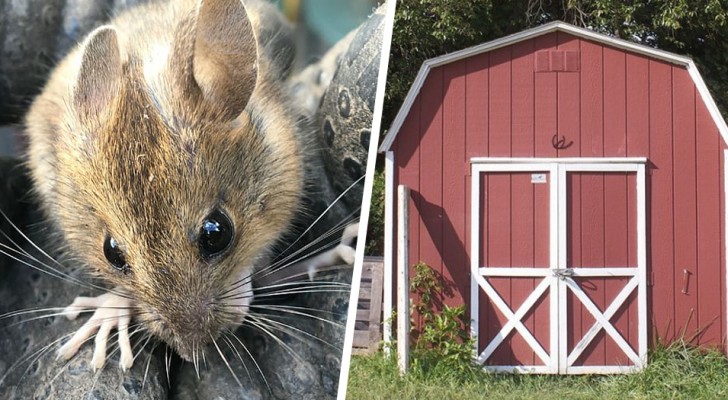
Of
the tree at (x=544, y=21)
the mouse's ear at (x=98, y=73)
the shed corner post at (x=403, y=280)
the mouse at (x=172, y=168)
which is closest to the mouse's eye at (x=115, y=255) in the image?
the mouse at (x=172, y=168)

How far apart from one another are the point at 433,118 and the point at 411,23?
32 cm

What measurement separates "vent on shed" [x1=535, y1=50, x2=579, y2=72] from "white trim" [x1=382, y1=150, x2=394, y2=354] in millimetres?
553

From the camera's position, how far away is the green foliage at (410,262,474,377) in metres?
2.44

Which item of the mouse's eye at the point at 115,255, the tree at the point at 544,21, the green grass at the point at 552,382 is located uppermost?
the tree at the point at 544,21

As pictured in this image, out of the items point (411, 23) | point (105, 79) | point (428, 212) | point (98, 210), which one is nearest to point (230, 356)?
point (98, 210)

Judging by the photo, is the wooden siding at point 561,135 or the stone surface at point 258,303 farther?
the wooden siding at point 561,135

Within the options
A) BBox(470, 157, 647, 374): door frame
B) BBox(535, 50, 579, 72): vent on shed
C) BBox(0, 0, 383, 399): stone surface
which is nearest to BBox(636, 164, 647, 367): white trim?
BBox(470, 157, 647, 374): door frame

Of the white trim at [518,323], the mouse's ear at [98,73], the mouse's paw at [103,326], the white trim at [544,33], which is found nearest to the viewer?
the mouse's ear at [98,73]

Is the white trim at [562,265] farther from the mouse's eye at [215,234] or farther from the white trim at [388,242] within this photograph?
the mouse's eye at [215,234]

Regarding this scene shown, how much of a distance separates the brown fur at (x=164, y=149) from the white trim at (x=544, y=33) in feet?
5.24

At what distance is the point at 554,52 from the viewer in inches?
97.3

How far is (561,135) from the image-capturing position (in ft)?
8.14

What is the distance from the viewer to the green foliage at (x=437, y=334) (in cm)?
244

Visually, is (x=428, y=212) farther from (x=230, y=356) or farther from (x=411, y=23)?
(x=230, y=356)
